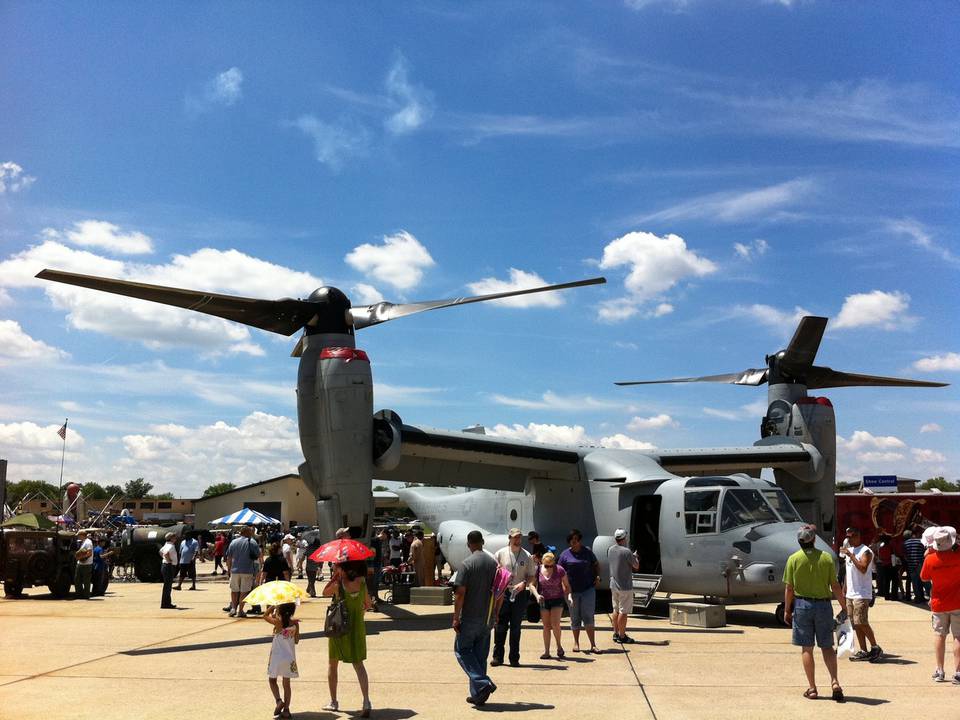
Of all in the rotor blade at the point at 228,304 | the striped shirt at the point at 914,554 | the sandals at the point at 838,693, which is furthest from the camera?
the striped shirt at the point at 914,554

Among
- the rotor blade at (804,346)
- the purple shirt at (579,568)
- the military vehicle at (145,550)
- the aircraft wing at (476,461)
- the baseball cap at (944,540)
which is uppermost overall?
the rotor blade at (804,346)

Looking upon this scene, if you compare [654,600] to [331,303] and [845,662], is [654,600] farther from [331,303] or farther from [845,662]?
[331,303]

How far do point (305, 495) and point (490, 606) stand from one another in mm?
66987

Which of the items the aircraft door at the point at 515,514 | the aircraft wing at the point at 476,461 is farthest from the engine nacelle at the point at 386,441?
the aircraft door at the point at 515,514

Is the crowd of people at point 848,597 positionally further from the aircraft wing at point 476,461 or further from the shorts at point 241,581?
the shorts at point 241,581

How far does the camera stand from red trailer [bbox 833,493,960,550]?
78.9ft

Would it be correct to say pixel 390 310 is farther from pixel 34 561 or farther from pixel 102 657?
pixel 34 561

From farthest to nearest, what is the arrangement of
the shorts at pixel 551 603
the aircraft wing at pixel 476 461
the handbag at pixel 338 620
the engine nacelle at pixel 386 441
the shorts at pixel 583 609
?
1. the aircraft wing at pixel 476 461
2. the engine nacelle at pixel 386 441
3. the shorts at pixel 583 609
4. the shorts at pixel 551 603
5. the handbag at pixel 338 620

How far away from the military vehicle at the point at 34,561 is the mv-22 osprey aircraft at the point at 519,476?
8355 millimetres

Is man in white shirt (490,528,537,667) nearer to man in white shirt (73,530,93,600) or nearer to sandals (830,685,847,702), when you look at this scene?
sandals (830,685,847,702)

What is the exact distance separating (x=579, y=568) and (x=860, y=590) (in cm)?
332

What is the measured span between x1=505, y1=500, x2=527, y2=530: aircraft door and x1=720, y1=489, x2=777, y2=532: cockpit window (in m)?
6.15

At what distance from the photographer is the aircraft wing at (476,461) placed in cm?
1536

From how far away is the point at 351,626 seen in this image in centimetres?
689
